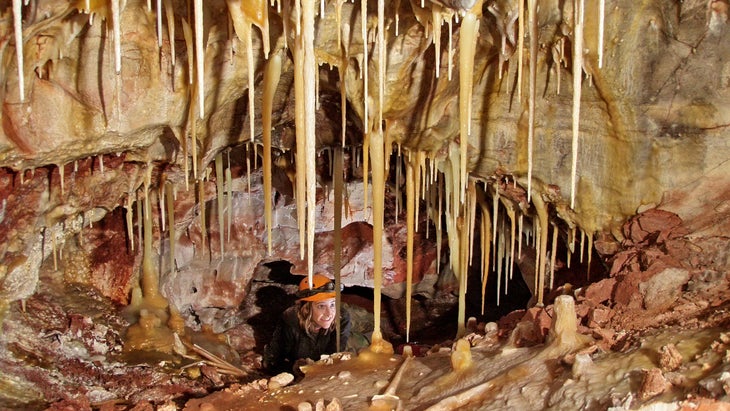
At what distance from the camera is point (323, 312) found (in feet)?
22.7

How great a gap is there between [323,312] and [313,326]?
0.19 meters

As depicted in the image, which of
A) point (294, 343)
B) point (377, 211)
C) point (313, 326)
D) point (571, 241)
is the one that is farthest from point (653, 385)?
point (294, 343)

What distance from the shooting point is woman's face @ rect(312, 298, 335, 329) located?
22.8ft

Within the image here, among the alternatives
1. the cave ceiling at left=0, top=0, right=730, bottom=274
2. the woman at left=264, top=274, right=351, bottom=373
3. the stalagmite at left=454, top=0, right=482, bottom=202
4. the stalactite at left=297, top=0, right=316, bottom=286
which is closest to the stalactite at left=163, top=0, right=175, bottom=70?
the cave ceiling at left=0, top=0, right=730, bottom=274

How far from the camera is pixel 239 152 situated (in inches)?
332

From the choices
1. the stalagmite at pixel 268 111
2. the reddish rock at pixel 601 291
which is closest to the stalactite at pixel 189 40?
the stalagmite at pixel 268 111

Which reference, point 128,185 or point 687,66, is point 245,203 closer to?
point 128,185

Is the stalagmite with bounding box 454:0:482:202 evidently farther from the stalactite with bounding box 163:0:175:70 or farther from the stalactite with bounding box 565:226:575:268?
the stalactite with bounding box 565:226:575:268

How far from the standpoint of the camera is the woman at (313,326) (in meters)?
6.94

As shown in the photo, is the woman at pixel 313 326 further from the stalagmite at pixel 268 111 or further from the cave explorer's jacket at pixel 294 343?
the stalagmite at pixel 268 111

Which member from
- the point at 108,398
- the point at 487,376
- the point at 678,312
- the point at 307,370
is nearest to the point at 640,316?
the point at 678,312

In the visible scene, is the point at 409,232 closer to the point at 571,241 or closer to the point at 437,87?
the point at 437,87

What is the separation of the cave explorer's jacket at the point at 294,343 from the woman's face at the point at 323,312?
0.09 m

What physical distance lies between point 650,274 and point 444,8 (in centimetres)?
246
